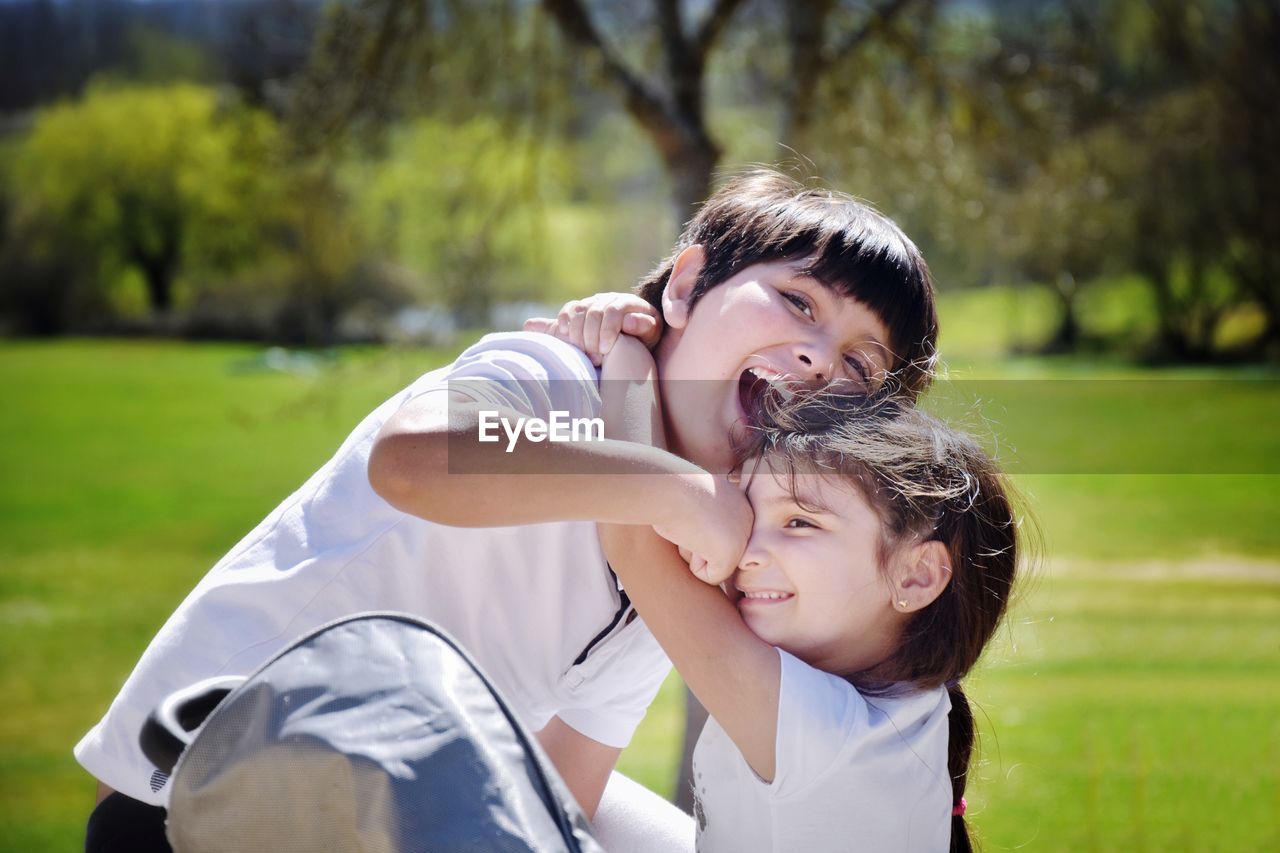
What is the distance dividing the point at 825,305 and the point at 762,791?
665 millimetres

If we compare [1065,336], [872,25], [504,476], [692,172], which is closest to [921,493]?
[504,476]

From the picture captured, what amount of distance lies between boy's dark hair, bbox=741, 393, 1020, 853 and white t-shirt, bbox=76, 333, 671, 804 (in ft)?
0.94

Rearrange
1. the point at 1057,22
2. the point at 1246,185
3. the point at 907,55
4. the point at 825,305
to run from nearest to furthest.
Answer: the point at 825,305, the point at 907,55, the point at 1057,22, the point at 1246,185

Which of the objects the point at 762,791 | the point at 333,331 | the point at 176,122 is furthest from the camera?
the point at 176,122

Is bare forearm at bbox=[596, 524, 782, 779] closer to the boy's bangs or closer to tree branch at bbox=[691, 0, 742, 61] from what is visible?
the boy's bangs

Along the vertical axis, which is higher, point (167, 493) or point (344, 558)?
point (344, 558)

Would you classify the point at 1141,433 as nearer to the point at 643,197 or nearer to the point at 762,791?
the point at 643,197

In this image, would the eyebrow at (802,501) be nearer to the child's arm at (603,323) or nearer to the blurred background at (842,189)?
the child's arm at (603,323)

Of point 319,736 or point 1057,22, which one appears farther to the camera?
point 1057,22

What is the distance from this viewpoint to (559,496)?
1385mm

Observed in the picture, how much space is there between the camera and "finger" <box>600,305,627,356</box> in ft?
5.61

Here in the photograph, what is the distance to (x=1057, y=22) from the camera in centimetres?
528

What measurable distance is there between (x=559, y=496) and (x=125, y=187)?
128 ft

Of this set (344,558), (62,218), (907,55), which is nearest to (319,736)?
(344,558)
